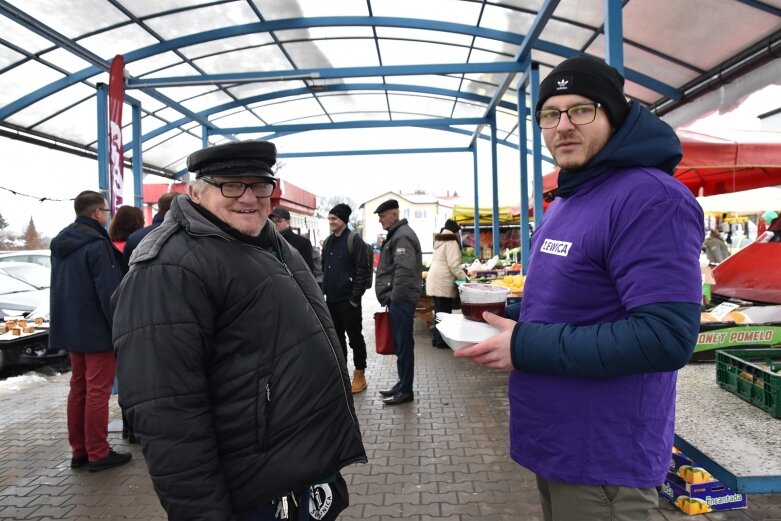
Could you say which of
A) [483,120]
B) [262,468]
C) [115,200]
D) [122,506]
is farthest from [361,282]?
[483,120]

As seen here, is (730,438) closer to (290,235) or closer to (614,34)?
(614,34)

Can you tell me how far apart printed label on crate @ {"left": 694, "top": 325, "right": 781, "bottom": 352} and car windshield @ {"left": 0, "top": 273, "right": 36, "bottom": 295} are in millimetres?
10406

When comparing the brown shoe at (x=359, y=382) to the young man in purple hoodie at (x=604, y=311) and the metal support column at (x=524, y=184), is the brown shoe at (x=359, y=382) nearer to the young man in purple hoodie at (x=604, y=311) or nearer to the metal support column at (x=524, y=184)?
the metal support column at (x=524, y=184)

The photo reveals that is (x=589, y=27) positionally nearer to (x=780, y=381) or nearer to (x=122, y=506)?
(x=780, y=381)

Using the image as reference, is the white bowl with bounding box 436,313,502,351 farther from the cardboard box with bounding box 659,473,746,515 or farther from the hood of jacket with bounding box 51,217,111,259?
the hood of jacket with bounding box 51,217,111,259

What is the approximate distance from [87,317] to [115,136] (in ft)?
12.0

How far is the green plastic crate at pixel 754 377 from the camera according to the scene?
6.41 ft

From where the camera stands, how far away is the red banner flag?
652 cm

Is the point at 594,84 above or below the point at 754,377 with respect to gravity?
above

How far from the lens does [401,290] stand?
210 inches

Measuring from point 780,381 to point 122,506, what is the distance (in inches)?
150

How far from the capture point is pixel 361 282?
568 centimetres

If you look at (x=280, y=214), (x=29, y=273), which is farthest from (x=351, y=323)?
(x=29, y=273)

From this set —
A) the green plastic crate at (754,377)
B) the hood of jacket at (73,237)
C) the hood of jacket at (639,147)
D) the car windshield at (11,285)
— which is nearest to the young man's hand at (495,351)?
the hood of jacket at (639,147)
